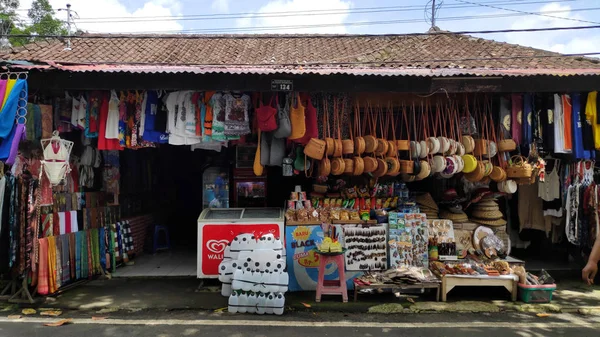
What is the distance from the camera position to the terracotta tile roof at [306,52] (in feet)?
25.0

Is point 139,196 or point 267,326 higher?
point 139,196

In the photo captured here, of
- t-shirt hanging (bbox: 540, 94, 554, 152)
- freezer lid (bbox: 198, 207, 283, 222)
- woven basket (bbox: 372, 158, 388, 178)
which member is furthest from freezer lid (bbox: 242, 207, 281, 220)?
t-shirt hanging (bbox: 540, 94, 554, 152)

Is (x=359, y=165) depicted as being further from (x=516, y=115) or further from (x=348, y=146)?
(x=516, y=115)

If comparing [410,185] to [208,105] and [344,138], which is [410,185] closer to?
[344,138]

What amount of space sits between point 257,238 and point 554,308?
179 inches

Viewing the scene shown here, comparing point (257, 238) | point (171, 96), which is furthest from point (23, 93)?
point (257, 238)

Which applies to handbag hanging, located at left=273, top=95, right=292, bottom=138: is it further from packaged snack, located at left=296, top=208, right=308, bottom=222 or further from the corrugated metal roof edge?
packaged snack, located at left=296, top=208, right=308, bottom=222

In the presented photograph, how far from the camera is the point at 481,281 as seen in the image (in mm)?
5852

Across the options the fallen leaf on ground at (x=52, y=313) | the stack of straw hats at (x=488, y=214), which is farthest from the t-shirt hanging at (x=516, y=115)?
the fallen leaf on ground at (x=52, y=313)

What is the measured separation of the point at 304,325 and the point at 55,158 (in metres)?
4.53

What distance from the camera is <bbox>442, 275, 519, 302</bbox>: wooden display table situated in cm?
584

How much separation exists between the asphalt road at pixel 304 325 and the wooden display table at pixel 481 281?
1.76ft

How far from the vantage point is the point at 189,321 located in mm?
5117

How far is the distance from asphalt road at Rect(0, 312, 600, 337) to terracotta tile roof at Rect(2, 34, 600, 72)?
14.4 feet
